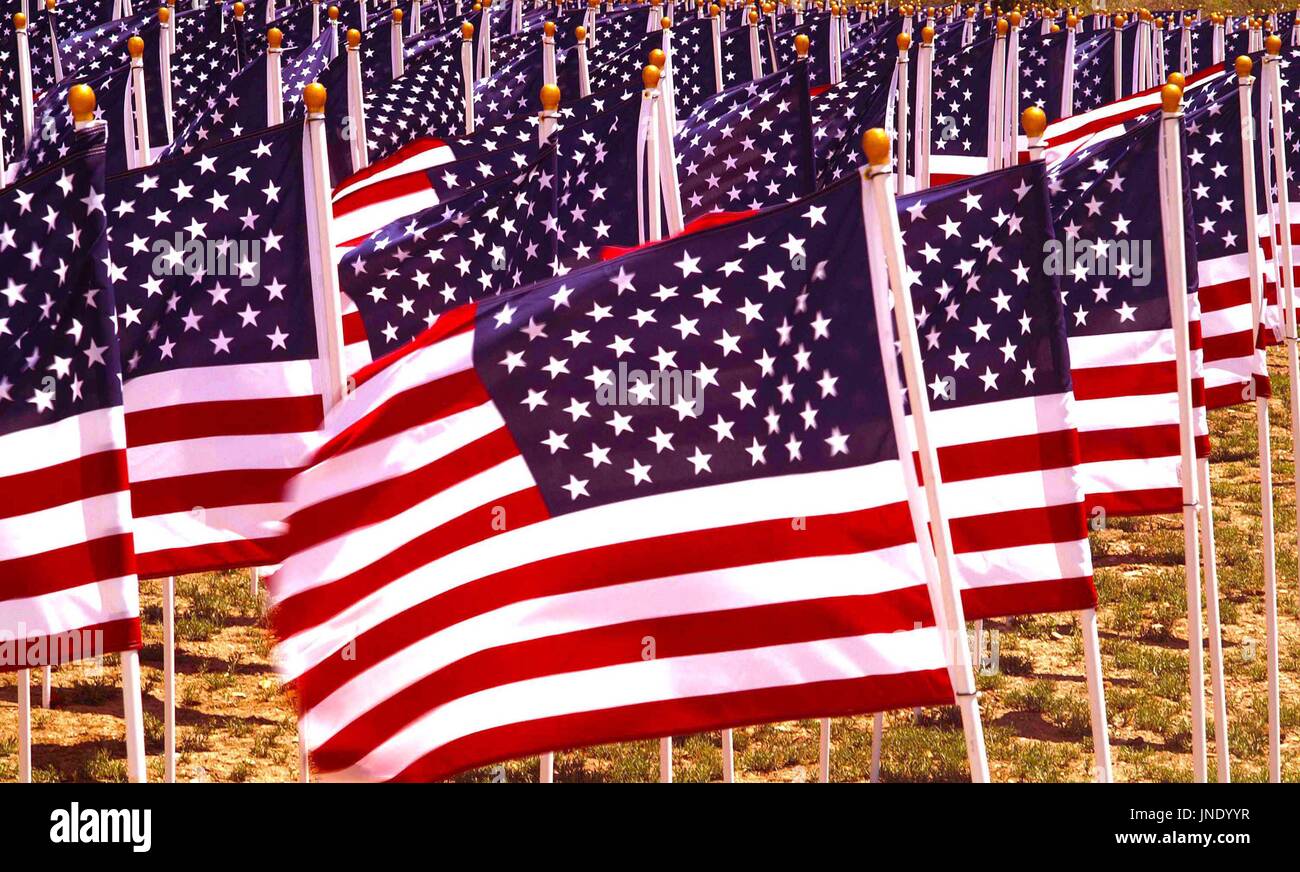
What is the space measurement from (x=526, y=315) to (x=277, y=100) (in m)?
6.01

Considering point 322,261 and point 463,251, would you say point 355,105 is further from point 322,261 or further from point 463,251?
point 322,261

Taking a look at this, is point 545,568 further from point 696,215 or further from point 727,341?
point 696,215

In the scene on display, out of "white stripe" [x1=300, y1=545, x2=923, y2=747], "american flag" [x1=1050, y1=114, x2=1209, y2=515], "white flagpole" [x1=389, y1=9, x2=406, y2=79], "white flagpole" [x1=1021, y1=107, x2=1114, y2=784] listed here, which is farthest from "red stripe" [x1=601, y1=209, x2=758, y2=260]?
"white flagpole" [x1=389, y1=9, x2=406, y2=79]

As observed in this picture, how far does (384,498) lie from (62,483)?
1.25 m

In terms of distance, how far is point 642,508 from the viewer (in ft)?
19.6

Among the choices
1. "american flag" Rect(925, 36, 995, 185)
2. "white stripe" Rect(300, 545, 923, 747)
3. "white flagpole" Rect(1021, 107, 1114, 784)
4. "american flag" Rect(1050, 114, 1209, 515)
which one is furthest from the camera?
"american flag" Rect(925, 36, 995, 185)

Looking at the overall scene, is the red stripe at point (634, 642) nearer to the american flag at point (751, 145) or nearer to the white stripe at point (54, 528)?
the white stripe at point (54, 528)

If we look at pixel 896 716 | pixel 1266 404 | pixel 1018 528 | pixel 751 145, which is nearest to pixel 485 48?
pixel 751 145

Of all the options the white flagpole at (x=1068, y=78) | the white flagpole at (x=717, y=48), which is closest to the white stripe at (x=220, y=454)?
the white flagpole at (x=717, y=48)

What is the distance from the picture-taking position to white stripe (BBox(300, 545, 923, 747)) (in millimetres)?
5773

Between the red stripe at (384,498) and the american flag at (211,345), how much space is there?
2.47 meters

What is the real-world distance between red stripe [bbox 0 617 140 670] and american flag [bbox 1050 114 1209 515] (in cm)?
496

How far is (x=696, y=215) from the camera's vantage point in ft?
38.1

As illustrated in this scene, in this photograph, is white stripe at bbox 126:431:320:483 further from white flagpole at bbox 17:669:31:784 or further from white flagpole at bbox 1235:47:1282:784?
white flagpole at bbox 1235:47:1282:784
